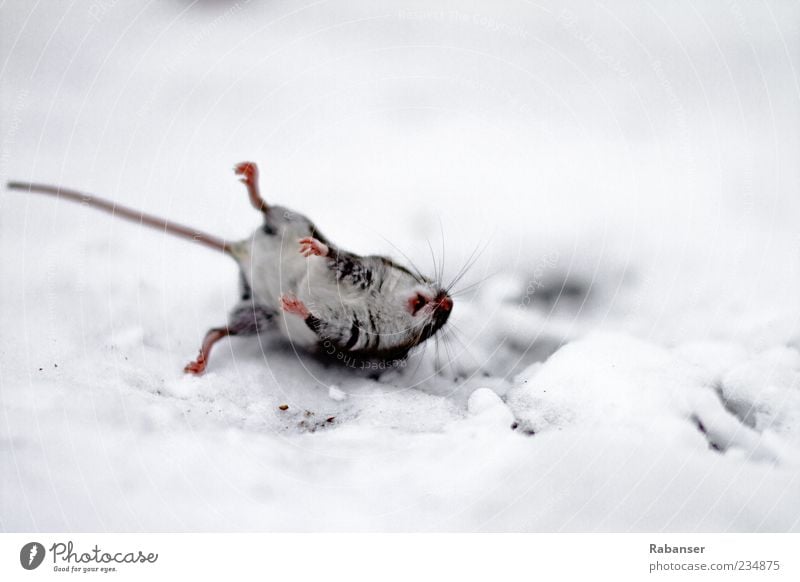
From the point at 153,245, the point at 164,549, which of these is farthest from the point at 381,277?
the point at 164,549

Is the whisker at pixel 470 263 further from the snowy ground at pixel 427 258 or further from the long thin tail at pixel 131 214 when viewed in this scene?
the long thin tail at pixel 131 214

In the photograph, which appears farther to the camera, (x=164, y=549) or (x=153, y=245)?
(x=153, y=245)

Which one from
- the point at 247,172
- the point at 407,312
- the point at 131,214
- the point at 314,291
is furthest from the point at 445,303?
the point at 131,214

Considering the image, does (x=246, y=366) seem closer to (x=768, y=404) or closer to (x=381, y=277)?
(x=381, y=277)

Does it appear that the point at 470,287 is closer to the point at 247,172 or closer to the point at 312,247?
the point at 312,247

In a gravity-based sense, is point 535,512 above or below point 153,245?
below

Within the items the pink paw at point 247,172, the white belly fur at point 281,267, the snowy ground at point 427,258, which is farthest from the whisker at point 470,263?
the pink paw at point 247,172

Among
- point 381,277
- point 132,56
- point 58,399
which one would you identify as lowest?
point 58,399
